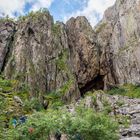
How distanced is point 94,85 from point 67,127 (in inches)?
3035

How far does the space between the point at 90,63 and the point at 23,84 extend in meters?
25.8

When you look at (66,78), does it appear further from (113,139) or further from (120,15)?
(113,139)

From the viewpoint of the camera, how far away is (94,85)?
389 feet

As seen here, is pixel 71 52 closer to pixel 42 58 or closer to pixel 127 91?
pixel 42 58

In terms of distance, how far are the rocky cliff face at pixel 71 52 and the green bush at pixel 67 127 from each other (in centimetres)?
5477

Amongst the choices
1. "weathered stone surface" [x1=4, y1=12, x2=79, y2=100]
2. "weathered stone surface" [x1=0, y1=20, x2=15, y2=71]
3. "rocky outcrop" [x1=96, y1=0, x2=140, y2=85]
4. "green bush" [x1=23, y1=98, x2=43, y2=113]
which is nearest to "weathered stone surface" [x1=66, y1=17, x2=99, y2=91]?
"rocky outcrop" [x1=96, y1=0, x2=140, y2=85]

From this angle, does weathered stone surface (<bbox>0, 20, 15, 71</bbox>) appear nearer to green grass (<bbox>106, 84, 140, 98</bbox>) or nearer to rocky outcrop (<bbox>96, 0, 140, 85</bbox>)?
rocky outcrop (<bbox>96, 0, 140, 85</bbox>)

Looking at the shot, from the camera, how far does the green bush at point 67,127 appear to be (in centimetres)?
4003

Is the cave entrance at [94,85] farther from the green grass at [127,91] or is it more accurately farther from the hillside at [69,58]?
the green grass at [127,91]

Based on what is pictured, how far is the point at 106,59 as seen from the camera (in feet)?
392

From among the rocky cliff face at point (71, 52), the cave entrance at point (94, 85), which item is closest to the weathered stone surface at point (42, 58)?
the rocky cliff face at point (71, 52)

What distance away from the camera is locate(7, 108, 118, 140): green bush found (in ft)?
131

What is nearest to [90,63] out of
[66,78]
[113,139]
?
[66,78]

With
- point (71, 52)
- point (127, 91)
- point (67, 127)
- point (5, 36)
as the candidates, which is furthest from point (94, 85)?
point (67, 127)
